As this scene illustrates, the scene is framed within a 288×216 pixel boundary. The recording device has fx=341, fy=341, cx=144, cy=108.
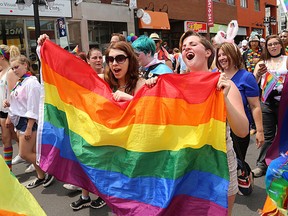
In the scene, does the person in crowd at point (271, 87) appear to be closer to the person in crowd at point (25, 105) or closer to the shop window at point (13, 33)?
the person in crowd at point (25, 105)

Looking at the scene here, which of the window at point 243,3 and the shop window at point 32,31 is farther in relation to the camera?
the window at point 243,3

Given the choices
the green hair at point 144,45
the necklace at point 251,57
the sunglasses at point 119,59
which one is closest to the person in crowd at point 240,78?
Result: the green hair at point 144,45

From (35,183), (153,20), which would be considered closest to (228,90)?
(35,183)

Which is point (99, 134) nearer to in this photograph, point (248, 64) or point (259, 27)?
point (248, 64)

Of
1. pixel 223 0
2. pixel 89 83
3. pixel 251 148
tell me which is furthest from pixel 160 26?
pixel 89 83

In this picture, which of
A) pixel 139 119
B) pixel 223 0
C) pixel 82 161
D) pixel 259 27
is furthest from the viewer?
pixel 259 27

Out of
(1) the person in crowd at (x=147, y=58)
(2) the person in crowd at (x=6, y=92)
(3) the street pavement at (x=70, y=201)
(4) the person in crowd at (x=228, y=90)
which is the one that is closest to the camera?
(4) the person in crowd at (x=228, y=90)

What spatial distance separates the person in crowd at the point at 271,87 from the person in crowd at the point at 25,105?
2.89 meters

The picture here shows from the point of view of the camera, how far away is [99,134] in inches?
101

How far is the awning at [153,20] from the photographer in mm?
18641

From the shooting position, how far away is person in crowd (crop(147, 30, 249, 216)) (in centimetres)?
222

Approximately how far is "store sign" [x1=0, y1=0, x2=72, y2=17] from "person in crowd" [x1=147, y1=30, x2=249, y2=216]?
1149 centimetres

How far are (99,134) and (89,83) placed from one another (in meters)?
0.55

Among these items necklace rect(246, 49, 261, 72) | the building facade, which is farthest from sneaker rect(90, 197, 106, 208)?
the building facade
